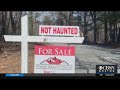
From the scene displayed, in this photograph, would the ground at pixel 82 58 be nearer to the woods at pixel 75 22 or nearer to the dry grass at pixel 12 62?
the dry grass at pixel 12 62

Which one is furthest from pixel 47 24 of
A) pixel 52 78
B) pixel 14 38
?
pixel 52 78

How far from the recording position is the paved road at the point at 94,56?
4531mm

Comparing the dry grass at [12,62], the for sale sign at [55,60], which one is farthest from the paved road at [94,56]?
the dry grass at [12,62]

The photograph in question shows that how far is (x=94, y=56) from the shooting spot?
15.0 ft

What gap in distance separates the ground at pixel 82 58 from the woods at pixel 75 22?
0.13 m

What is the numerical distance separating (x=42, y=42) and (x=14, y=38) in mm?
435

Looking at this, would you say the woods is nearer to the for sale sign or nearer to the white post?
the white post

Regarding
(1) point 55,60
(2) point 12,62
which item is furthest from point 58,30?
(2) point 12,62

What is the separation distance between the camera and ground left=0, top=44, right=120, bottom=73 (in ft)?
14.8

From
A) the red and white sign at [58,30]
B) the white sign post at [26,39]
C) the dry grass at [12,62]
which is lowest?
the dry grass at [12,62]

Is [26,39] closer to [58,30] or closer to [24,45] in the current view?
[24,45]

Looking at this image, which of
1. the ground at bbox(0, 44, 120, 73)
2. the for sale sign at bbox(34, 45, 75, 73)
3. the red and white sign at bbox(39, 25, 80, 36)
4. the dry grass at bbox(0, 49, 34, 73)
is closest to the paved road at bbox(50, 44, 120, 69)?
the ground at bbox(0, 44, 120, 73)

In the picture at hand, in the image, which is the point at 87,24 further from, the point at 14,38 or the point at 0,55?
the point at 0,55

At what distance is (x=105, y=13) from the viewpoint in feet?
14.8
